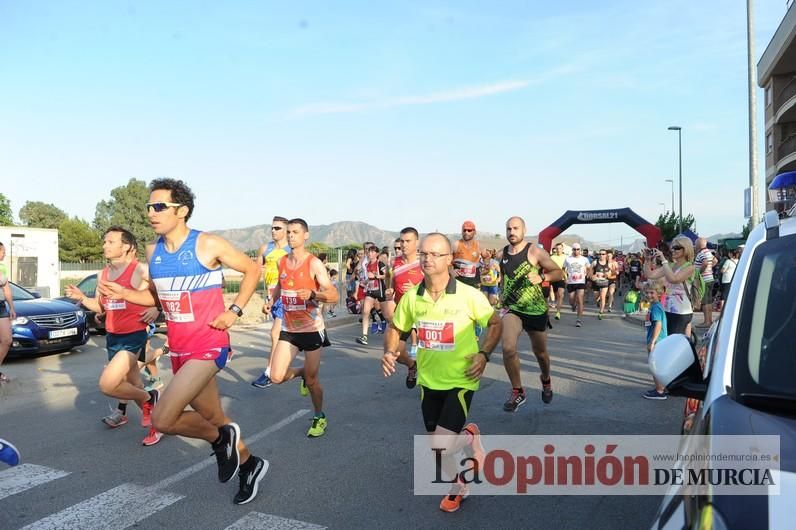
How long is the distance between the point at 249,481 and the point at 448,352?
1.66m

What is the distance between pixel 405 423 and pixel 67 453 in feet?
10.0

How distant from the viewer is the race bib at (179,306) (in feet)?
13.5

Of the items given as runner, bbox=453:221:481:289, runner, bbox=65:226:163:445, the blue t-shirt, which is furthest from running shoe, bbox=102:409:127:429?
the blue t-shirt

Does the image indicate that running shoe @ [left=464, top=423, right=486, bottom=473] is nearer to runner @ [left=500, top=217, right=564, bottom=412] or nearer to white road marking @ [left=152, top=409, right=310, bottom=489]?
white road marking @ [left=152, top=409, right=310, bottom=489]

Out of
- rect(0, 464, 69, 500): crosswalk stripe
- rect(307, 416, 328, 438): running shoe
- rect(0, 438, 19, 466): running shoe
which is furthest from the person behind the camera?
rect(307, 416, 328, 438): running shoe

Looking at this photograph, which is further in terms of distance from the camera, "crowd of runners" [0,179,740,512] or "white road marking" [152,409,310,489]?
"white road marking" [152,409,310,489]

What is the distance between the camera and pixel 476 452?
414 centimetres

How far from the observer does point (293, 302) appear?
5945mm

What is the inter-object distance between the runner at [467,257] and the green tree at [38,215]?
3257 inches

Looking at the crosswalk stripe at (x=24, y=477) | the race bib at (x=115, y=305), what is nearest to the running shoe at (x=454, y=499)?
the crosswalk stripe at (x=24, y=477)

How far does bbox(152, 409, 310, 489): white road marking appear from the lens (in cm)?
454

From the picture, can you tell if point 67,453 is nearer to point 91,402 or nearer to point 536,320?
point 91,402

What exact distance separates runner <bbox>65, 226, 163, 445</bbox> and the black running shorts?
2.81 meters

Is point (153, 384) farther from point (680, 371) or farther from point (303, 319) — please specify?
point (680, 371)
